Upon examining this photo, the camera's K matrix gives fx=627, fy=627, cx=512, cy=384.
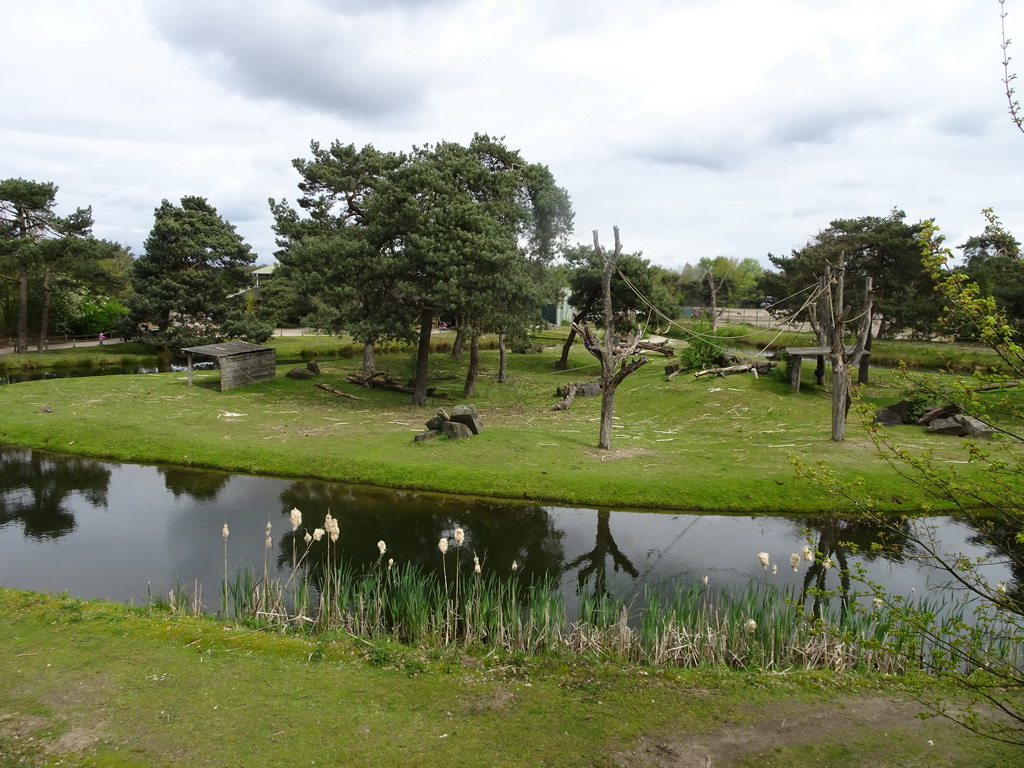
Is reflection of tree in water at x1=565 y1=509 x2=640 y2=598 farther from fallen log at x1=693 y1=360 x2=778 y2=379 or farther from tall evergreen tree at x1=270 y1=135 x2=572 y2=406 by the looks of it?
fallen log at x1=693 y1=360 x2=778 y2=379

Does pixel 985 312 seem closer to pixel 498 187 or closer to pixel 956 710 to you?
pixel 956 710

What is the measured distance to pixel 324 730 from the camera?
26.2 ft

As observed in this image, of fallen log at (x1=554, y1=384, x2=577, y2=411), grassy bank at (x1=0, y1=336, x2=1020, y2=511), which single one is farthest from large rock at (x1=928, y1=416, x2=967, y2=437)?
fallen log at (x1=554, y1=384, x2=577, y2=411)

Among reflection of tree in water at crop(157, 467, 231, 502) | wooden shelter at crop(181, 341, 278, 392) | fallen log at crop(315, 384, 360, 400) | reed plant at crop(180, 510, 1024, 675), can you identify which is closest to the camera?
reed plant at crop(180, 510, 1024, 675)

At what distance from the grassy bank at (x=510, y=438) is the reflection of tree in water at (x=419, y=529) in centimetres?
96

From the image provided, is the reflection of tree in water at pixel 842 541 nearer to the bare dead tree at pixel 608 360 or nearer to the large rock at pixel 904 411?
the bare dead tree at pixel 608 360

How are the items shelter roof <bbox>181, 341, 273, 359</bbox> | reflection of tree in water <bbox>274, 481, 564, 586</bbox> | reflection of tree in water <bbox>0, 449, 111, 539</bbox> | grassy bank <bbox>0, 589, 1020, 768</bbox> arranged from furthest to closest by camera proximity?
shelter roof <bbox>181, 341, 273, 359</bbox>
reflection of tree in water <bbox>0, 449, 111, 539</bbox>
reflection of tree in water <bbox>274, 481, 564, 586</bbox>
grassy bank <bbox>0, 589, 1020, 768</bbox>

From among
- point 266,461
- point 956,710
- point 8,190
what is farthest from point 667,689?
point 8,190

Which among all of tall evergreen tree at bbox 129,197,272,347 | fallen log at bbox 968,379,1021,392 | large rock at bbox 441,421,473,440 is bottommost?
large rock at bbox 441,421,473,440

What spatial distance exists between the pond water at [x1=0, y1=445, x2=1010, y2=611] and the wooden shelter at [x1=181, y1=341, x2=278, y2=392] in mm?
12509

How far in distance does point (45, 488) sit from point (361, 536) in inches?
450

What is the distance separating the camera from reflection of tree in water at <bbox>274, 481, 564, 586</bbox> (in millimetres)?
14922

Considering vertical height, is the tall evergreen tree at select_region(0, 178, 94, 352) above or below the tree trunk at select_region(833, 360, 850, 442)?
above

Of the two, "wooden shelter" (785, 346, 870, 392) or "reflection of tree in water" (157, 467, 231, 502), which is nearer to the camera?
"reflection of tree in water" (157, 467, 231, 502)
